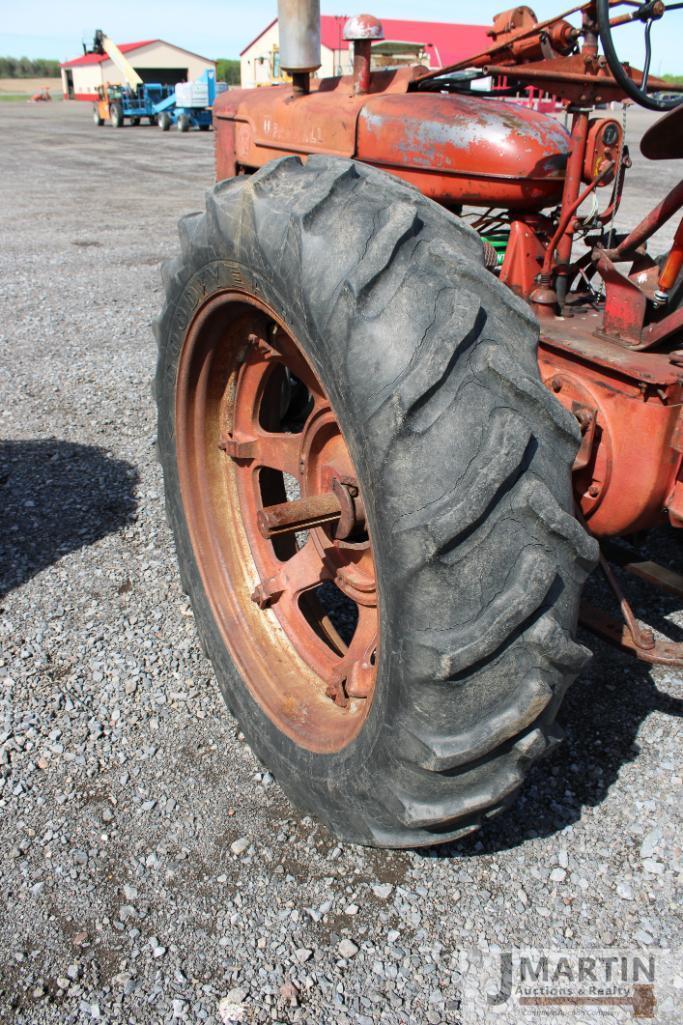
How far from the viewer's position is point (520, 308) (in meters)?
1.52

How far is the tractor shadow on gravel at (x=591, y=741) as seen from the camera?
2.14m

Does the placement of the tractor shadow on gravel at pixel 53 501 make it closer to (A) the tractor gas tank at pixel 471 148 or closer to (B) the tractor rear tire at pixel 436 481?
(A) the tractor gas tank at pixel 471 148

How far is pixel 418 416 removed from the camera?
4.64 feet

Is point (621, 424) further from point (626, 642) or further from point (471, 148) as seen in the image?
point (471, 148)

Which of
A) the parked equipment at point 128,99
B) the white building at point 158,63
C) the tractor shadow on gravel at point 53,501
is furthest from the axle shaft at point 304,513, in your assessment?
the white building at point 158,63

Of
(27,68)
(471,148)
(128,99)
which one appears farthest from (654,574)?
(27,68)

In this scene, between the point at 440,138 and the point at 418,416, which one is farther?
the point at 440,138

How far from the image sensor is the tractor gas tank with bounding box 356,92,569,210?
233 cm

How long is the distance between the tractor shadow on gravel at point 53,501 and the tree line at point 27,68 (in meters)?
97.6

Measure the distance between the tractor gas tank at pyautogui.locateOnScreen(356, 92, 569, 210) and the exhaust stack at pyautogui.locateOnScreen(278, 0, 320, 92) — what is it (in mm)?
384

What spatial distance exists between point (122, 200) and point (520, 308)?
12004 mm

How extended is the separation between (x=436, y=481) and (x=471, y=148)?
135 cm

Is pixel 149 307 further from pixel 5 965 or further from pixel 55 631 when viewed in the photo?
pixel 5 965

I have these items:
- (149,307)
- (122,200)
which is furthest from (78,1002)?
(122,200)
